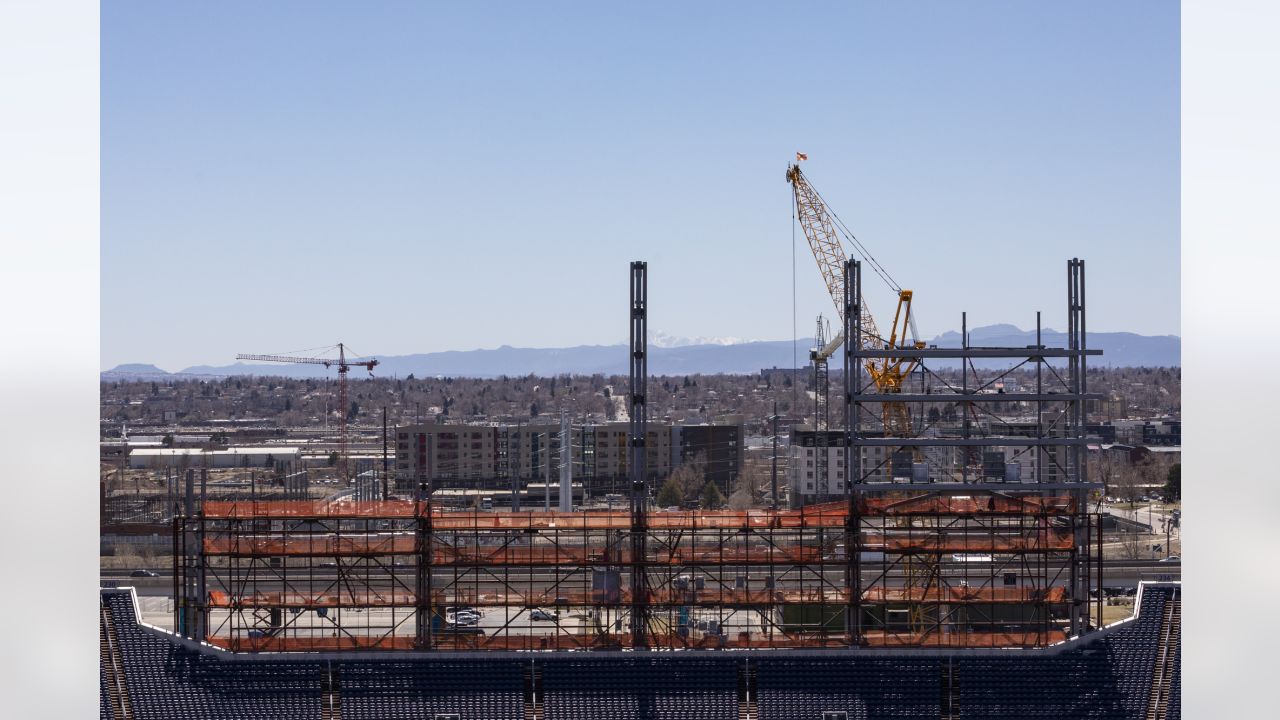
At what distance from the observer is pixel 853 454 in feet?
67.1

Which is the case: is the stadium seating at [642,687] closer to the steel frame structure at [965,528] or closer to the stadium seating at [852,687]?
the stadium seating at [852,687]

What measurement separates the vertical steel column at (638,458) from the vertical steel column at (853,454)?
10.4 feet

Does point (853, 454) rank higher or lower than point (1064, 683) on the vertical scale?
higher

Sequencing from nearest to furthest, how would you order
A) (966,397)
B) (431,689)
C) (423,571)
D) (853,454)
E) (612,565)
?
(612,565) → (431,689) → (966,397) → (423,571) → (853,454)

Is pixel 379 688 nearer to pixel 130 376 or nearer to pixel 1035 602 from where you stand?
pixel 1035 602

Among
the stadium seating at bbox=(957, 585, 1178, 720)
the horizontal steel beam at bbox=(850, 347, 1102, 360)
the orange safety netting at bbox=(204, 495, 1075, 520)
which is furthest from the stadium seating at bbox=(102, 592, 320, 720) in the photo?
the stadium seating at bbox=(957, 585, 1178, 720)

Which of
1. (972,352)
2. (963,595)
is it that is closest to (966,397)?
(972,352)

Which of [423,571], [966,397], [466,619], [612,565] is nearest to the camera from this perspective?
[612,565]

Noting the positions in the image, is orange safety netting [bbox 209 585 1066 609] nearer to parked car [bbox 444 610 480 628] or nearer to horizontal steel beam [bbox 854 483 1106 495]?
parked car [bbox 444 610 480 628]

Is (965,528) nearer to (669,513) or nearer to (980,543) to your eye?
(980,543)

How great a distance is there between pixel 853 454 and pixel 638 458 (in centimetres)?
346

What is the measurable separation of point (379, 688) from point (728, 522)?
5967mm

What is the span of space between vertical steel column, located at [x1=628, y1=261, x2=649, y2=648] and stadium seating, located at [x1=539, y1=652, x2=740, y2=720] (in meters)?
0.52

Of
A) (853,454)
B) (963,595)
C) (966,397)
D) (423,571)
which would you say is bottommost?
(963,595)
